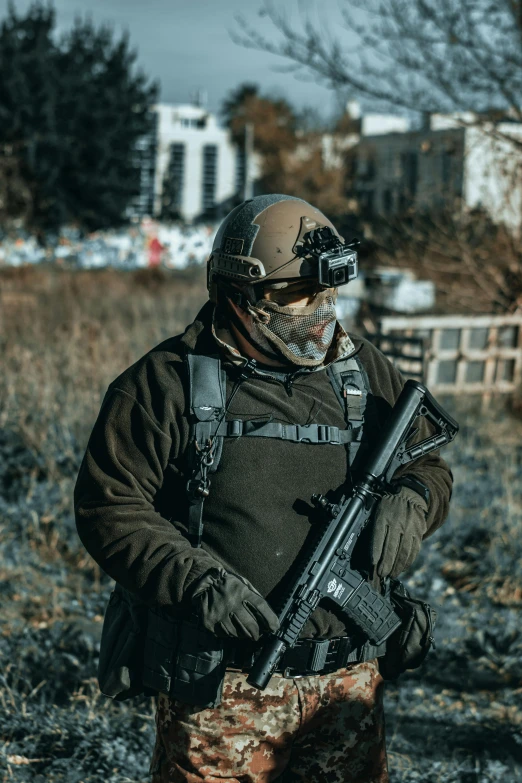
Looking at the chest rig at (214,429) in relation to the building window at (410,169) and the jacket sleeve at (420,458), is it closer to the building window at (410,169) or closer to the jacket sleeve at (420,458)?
the jacket sleeve at (420,458)

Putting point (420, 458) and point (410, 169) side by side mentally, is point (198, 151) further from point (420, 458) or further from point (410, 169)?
point (420, 458)

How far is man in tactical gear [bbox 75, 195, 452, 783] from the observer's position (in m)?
2.08

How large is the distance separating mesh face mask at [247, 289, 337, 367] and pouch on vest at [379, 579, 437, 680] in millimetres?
634

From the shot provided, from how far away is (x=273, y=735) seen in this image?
217cm

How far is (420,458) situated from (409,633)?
0.45m

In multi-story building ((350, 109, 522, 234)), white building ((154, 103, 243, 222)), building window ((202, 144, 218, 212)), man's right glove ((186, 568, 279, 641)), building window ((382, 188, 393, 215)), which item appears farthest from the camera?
building window ((202, 144, 218, 212))

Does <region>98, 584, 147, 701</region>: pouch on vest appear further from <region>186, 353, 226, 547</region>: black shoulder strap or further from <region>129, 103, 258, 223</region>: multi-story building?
<region>129, 103, 258, 223</region>: multi-story building

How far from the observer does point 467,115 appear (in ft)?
27.5

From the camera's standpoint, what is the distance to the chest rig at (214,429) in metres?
2.09

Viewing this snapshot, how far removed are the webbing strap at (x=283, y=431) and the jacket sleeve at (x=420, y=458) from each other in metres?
0.20

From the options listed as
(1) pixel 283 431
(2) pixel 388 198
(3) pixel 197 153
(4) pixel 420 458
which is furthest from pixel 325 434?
(3) pixel 197 153

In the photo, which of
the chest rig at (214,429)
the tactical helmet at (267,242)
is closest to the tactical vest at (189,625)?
the chest rig at (214,429)

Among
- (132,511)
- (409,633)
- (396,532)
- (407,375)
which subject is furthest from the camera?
(407,375)

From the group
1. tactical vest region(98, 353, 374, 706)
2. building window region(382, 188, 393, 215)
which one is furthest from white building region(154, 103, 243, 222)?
tactical vest region(98, 353, 374, 706)
